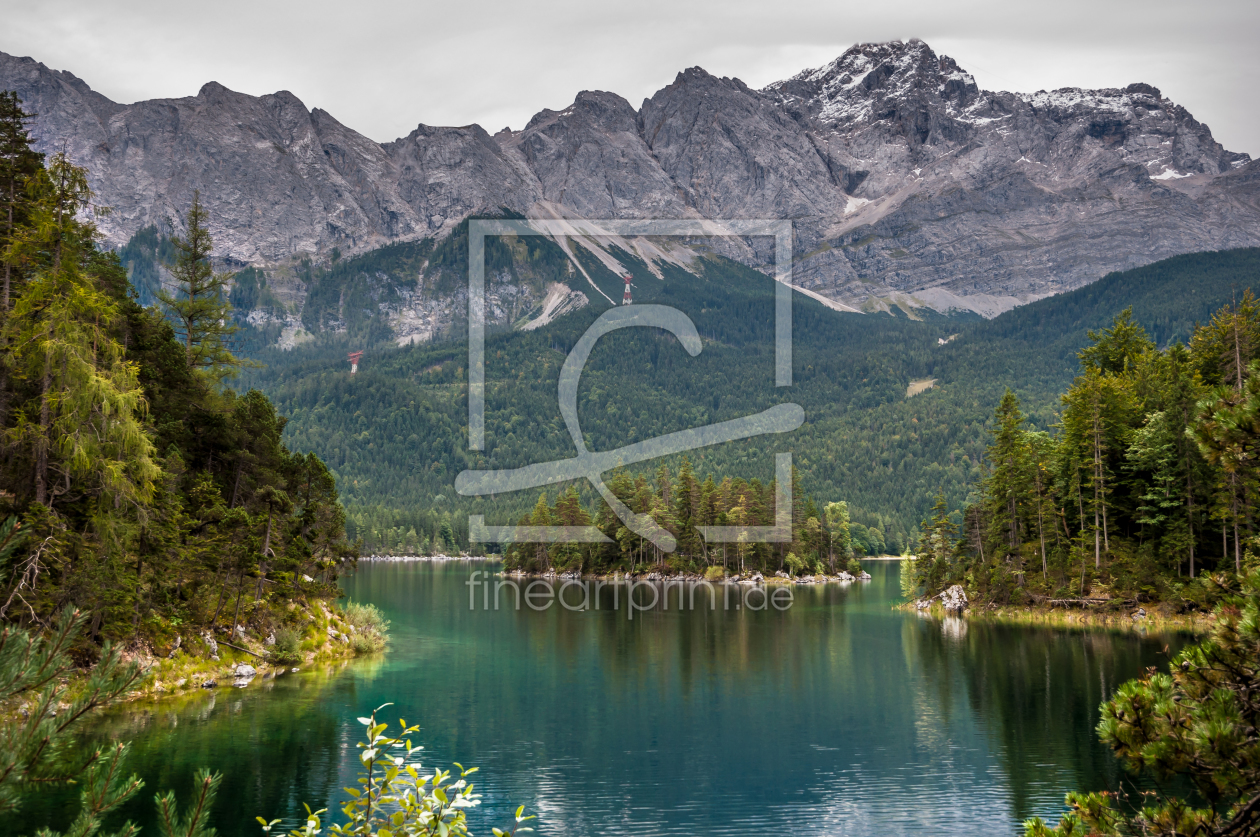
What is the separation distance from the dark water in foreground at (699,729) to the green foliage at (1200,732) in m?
19.2

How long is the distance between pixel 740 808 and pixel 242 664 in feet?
97.0

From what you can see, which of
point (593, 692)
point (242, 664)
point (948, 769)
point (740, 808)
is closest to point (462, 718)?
point (593, 692)

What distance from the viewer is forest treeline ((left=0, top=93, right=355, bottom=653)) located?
1246 inches

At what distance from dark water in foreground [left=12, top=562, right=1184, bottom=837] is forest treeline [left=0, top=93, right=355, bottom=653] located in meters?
5.84

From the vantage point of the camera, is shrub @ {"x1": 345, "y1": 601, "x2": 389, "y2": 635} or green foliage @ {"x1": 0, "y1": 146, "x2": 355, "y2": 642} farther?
shrub @ {"x1": 345, "y1": 601, "x2": 389, "y2": 635}

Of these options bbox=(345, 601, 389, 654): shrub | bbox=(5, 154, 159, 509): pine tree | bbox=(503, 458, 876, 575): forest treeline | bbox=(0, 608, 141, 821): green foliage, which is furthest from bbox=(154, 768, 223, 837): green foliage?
bbox=(503, 458, 876, 575): forest treeline

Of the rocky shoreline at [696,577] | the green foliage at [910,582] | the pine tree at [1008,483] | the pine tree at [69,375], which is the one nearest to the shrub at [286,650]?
the pine tree at [69,375]

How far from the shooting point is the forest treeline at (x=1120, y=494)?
200 feet

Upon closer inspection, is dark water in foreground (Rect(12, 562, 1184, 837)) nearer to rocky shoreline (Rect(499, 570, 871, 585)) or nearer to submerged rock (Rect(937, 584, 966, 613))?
submerged rock (Rect(937, 584, 966, 613))

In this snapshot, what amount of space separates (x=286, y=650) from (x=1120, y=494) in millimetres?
62598

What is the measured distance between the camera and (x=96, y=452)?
106 ft

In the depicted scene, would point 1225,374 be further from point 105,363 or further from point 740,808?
point 105,363

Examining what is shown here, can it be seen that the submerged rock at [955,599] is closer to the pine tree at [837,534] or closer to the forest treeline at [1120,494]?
the forest treeline at [1120,494]

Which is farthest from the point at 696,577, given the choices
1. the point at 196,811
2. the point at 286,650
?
the point at 196,811
